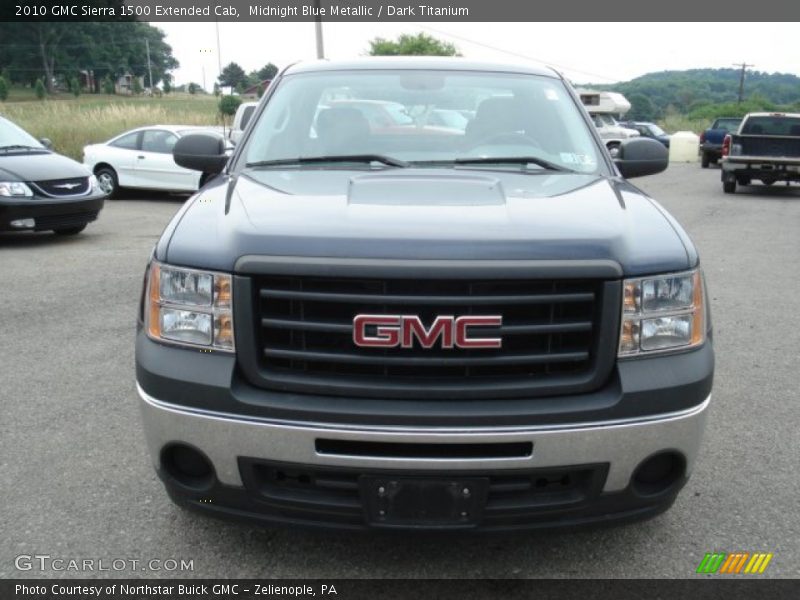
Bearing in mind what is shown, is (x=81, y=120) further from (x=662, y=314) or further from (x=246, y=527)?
(x=662, y=314)

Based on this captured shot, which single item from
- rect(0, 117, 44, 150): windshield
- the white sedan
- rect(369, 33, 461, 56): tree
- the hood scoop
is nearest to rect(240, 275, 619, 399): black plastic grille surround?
the hood scoop

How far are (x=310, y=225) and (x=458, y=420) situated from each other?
0.77 m

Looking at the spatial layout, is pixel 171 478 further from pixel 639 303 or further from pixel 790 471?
pixel 790 471

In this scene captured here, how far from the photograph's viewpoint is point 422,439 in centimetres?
245

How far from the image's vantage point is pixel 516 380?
2596 mm

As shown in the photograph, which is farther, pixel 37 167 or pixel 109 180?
pixel 109 180

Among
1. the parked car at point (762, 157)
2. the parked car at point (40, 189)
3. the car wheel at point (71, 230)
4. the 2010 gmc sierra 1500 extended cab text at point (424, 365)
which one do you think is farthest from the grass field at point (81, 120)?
the 2010 gmc sierra 1500 extended cab text at point (424, 365)

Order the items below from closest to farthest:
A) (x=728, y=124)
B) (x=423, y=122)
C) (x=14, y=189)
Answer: (x=423, y=122) → (x=14, y=189) → (x=728, y=124)

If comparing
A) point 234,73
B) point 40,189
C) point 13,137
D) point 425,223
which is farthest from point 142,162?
point 234,73

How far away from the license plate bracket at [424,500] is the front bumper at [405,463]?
2cm

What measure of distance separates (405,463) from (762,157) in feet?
59.7

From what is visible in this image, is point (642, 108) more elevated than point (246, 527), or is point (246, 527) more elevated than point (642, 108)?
point (246, 527)

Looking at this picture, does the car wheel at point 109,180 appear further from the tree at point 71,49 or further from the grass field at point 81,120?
the tree at point 71,49

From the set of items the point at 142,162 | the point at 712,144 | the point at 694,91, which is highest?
the point at 142,162
